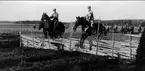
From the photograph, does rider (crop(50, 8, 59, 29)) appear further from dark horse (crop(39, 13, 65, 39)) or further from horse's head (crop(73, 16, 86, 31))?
horse's head (crop(73, 16, 86, 31))

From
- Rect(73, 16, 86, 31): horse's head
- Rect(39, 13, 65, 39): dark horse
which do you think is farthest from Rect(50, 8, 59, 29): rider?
Rect(73, 16, 86, 31): horse's head

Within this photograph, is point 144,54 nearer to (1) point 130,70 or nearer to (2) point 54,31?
(1) point 130,70

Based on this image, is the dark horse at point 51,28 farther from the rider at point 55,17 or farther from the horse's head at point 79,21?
the horse's head at point 79,21

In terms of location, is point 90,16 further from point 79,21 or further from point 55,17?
point 55,17

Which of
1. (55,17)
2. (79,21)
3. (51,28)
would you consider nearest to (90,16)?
(79,21)

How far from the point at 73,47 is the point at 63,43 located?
3.33ft

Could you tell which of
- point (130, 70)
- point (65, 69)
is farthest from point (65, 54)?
point (130, 70)

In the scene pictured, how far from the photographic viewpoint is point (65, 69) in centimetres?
760

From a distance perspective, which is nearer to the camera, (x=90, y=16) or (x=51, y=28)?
(x=90, y=16)

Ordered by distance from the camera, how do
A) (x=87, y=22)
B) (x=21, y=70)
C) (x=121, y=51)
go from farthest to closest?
1. (x=87, y=22)
2. (x=121, y=51)
3. (x=21, y=70)

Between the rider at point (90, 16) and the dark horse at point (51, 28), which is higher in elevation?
the rider at point (90, 16)

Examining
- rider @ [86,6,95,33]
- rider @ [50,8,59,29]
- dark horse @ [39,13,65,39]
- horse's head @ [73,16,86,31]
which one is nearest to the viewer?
rider @ [86,6,95,33]

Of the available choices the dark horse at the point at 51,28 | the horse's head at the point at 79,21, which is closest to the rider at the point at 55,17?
the dark horse at the point at 51,28

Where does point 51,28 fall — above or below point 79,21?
below
